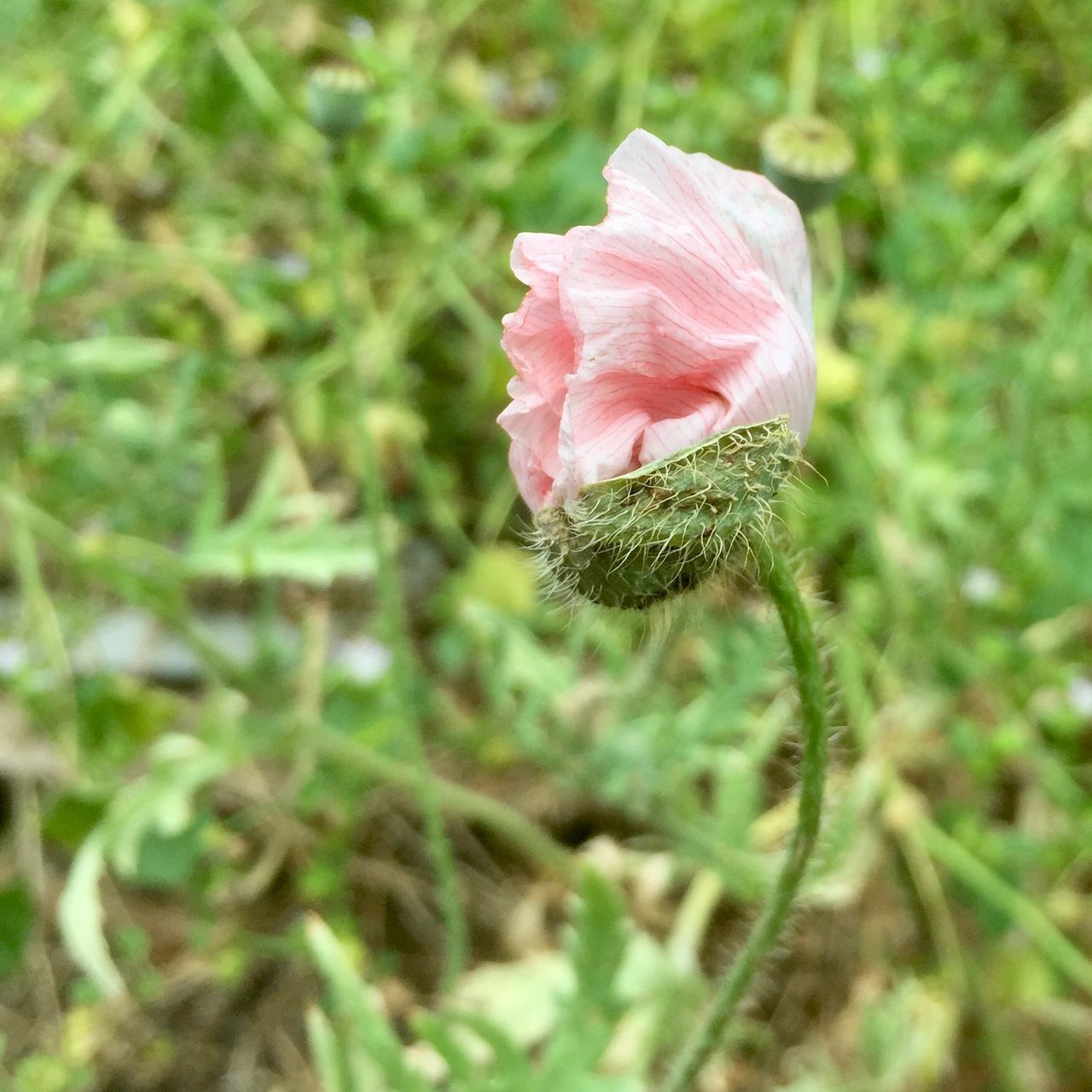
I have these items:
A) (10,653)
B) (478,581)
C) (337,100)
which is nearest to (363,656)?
(478,581)

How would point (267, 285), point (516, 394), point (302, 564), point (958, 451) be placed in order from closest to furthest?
1. point (516, 394)
2. point (302, 564)
3. point (958, 451)
4. point (267, 285)

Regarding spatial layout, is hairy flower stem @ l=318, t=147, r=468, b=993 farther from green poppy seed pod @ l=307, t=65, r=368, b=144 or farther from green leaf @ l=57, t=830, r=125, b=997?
green leaf @ l=57, t=830, r=125, b=997

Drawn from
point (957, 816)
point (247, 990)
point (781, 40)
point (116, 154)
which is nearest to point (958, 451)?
point (957, 816)

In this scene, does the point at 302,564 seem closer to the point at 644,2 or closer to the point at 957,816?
the point at 957,816

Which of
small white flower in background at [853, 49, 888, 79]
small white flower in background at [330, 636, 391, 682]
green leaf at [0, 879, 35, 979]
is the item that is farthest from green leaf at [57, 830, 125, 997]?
small white flower in background at [853, 49, 888, 79]

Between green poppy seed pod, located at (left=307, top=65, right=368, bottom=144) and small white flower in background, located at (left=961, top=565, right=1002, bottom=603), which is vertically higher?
green poppy seed pod, located at (left=307, top=65, right=368, bottom=144)
